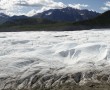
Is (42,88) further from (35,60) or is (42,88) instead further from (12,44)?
(12,44)

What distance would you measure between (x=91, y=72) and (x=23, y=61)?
4659 millimetres

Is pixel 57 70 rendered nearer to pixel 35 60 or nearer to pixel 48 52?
pixel 35 60

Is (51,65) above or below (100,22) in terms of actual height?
below

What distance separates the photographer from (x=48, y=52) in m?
22.3

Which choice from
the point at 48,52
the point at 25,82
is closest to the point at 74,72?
the point at 25,82

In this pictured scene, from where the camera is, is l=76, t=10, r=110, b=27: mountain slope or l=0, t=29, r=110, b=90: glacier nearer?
l=0, t=29, r=110, b=90: glacier

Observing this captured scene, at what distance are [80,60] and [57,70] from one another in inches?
109

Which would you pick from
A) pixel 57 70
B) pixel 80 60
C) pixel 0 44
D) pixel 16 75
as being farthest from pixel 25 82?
pixel 0 44

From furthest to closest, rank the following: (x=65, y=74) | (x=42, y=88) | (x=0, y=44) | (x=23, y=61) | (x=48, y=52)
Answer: (x=0, y=44) → (x=48, y=52) → (x=23, y=61) → (x=65, y=74) → (x=42, y=88)

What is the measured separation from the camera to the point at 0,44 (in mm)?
Result: 25766

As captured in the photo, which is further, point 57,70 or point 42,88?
point 57,70

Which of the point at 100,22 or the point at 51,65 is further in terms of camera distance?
the point at 100,22

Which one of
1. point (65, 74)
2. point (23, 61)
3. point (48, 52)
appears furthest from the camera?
point (48, 52)

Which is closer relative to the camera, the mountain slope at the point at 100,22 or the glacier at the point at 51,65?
the glacier at the point at 51,65
